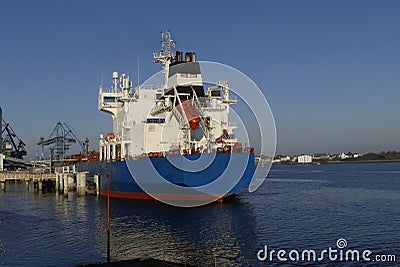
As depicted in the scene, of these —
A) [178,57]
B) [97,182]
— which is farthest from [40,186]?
[178,57]

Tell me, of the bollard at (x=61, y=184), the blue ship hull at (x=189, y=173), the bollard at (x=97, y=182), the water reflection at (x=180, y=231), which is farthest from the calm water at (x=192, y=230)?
the bollard at (x=61, y=184)

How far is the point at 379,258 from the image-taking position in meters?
21.8

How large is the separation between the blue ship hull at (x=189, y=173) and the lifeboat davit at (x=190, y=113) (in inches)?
149

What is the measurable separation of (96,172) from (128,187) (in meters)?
13.9

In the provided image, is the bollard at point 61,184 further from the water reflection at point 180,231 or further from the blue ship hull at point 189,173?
the water reflection at point 180,231

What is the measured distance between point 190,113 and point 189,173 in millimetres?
6732

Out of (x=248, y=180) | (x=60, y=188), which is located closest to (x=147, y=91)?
(x=248, y=180)

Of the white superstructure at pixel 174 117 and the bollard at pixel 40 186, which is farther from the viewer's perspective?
the bollard at pixel 40 186

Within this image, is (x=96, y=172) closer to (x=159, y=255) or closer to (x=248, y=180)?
(x=248, y=180)

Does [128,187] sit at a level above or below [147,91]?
below

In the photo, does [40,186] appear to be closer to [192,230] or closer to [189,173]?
[189,173]
